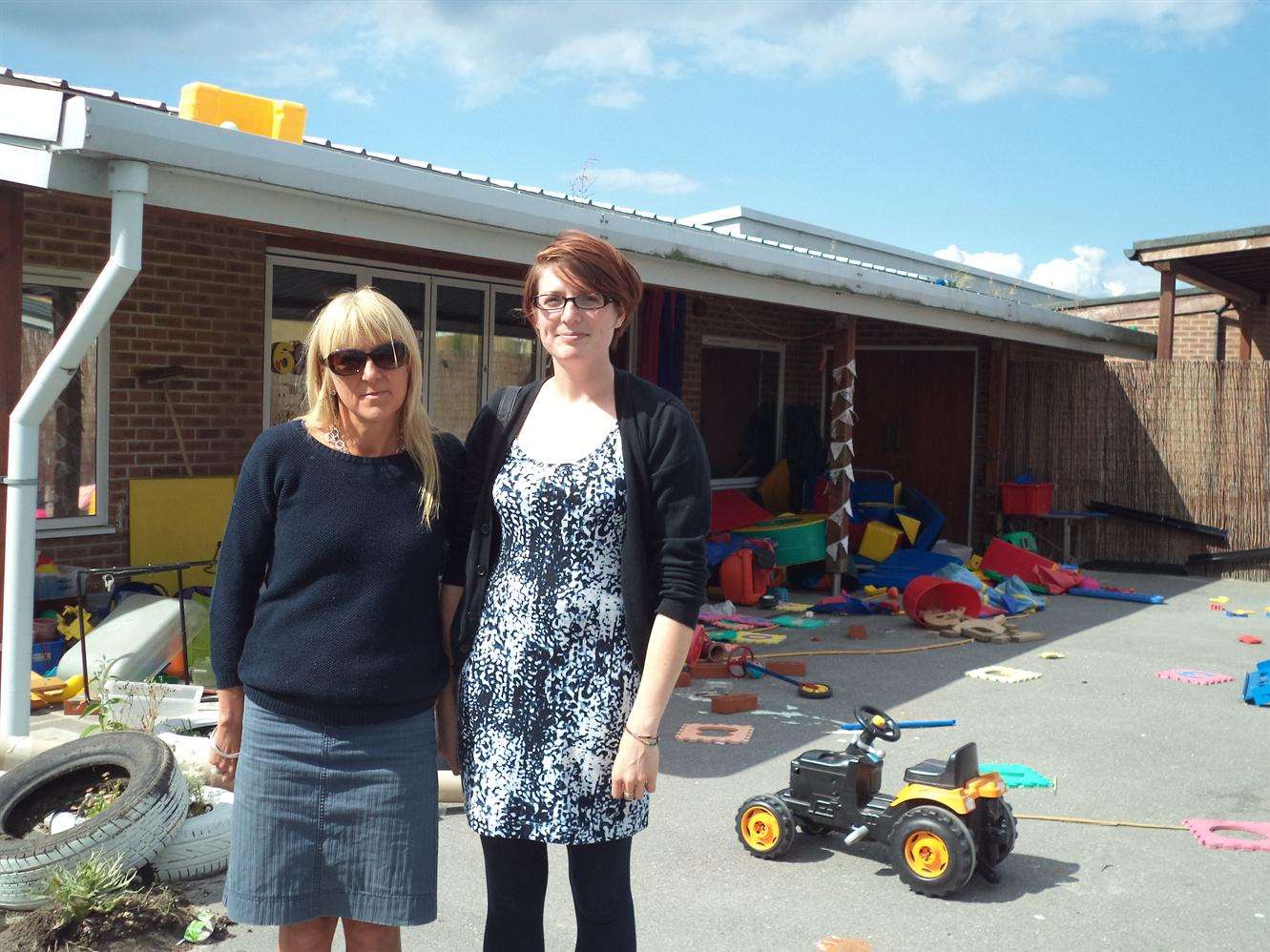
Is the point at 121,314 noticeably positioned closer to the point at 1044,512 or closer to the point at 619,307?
the point at 619,307

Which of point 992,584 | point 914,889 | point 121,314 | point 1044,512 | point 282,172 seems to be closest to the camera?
point 914,889

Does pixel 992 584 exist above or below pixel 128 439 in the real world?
below

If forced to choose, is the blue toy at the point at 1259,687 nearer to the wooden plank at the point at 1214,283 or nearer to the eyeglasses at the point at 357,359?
the eyeglasses at the point at 357,359

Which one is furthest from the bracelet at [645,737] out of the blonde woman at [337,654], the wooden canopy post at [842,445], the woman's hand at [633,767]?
the wooden canopy post at [842,445]

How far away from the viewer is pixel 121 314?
24.0ft

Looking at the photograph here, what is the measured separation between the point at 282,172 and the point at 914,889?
3.89 m

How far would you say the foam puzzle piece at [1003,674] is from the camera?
7.48 meters

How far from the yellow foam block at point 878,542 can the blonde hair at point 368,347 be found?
9.63 metres

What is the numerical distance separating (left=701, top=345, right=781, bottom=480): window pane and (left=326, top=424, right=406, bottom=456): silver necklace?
1018 cm

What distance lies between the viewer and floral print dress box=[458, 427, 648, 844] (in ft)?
7.87

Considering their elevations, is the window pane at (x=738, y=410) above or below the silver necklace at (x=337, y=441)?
above

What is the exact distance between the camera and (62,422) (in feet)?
23.4

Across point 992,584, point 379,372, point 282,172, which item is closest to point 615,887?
point 379,372

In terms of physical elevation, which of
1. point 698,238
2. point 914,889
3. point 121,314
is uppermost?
point 698,238
